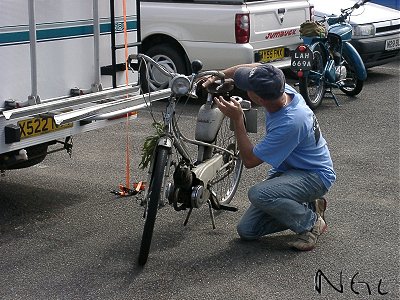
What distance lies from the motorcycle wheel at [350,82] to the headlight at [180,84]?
611 cm

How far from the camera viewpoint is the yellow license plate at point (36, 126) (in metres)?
5.77

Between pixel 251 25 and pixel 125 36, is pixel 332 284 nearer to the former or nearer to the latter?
pixel 125 36

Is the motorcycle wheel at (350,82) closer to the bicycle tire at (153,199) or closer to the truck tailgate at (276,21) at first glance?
the truck tailgate at (276,21)

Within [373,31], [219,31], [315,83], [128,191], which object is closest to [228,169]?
[128,191]

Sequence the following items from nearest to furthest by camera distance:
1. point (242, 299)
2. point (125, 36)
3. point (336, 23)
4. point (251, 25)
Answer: point (242, 299), point (125, 36), point (251, 25), point (336, 23)

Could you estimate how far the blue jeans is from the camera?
558cm

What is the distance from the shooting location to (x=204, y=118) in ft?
19.7

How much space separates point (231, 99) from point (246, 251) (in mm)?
1043

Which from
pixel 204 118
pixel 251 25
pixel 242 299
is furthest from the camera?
pixel 251 25

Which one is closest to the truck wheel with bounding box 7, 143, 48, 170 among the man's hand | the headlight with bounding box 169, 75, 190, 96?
the headlight with bounding box 169, 75, 190, 96

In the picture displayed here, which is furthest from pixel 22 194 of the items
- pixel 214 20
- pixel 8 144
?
pixel 214 20

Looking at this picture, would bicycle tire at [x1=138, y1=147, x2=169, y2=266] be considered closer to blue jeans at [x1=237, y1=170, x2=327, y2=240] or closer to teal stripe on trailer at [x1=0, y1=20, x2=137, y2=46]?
blue jeans at [x1=237, y1=170, x2=327, y2=240]

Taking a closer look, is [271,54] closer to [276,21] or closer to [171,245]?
[276,21]

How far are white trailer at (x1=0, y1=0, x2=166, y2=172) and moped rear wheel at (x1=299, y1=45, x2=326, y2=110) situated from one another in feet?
12.5
